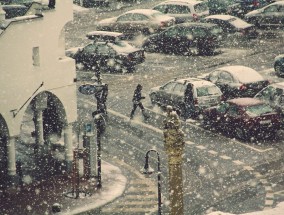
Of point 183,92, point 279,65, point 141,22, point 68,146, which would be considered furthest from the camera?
point 141,22

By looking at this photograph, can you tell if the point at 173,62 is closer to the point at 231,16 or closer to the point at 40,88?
the point at 231,16

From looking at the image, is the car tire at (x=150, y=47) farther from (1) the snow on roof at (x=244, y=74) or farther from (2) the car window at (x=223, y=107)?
(2) the car window at (x=223, y=107)

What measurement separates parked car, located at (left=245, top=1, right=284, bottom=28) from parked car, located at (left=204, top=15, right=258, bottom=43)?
6.29 ft

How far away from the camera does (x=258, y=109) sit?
32531 mm

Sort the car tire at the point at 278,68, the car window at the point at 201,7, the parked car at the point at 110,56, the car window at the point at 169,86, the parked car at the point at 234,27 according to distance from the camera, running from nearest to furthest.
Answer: the car window at the point at 169,86
the car tire at the point at 278,68
the parked car at the point at 110,56
the parked car at the point at 234,27
the car window at the point at 201,7

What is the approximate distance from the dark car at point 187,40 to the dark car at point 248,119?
42.5 feet

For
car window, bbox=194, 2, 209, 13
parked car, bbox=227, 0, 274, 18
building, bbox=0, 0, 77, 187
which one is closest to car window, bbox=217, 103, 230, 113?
building, bbox=0, 0, 77, 187

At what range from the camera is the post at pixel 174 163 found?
1573 cm

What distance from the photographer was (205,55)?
152ft

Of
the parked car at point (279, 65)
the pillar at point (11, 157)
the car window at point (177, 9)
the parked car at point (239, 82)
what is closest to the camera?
the pillar at point (11, 157)

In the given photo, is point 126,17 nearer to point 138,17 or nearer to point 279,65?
point 138,17

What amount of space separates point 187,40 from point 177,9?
6.63 m

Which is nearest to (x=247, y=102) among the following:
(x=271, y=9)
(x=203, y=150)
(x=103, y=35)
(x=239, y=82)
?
(x=203, y=150)

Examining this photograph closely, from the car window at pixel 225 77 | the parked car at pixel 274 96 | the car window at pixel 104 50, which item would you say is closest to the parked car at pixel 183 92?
the parked car at pixel 274 96
